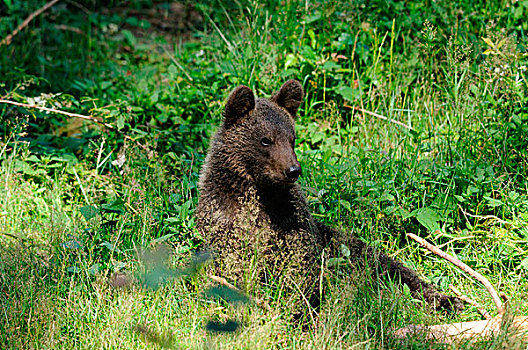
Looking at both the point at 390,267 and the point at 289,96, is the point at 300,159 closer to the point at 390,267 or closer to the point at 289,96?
the point at 289,96

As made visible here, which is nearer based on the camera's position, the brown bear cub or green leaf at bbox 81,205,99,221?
the brown bear cub

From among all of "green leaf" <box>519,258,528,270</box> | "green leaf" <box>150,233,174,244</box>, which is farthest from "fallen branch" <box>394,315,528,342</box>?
"green leaf" <box>150,233,174,244</box>

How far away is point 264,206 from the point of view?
4176 mm

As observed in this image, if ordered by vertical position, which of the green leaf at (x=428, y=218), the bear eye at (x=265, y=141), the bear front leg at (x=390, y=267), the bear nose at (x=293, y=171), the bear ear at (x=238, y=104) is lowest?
the bear front leg at (x=390, y=267)

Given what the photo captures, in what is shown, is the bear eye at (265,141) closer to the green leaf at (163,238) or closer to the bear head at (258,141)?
the bear head at (258,141)

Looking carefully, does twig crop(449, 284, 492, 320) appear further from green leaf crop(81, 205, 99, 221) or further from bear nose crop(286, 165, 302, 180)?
green leaf crop(81, 205, 99, 221)

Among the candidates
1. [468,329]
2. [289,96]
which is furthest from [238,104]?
[468,329]

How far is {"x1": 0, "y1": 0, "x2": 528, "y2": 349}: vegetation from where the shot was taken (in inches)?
137

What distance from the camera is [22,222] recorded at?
16.3 ft

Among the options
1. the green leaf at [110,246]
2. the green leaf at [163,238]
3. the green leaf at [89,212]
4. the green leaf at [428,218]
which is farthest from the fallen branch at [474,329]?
the green leaf at [89,212]

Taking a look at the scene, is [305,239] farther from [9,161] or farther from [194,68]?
[194,68]

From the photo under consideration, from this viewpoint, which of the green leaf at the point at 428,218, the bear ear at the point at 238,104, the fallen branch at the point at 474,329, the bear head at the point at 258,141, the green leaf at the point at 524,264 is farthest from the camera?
the green leaf at the point at 428,218

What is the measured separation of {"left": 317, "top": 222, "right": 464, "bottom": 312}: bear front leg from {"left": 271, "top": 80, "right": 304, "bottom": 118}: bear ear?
92 cm

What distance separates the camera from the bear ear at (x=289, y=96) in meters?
4.47
